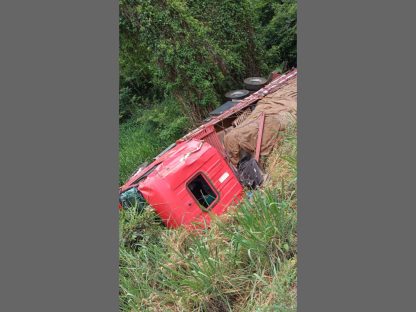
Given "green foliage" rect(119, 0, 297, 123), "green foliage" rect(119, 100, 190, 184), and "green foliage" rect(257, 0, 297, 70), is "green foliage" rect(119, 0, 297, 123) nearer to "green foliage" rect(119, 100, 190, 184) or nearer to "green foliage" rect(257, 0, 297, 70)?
"green foliage" rect(257, 0, 297, 70)

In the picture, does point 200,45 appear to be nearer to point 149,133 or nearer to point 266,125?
point 149,133

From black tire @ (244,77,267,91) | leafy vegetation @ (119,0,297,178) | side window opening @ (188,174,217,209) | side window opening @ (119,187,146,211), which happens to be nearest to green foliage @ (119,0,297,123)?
leafy vegetation @ (119,0,297,178)

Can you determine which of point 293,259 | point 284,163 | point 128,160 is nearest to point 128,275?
point 293,259

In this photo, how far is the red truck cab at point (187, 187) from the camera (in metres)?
5.20

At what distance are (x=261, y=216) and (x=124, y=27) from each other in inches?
235

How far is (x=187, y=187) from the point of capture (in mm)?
5363

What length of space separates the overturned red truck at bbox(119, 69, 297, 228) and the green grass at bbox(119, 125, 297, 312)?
969mm

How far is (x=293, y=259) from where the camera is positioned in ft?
10.2

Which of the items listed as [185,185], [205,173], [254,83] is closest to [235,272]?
[185,185]

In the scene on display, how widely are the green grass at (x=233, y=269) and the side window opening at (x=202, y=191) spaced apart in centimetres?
136

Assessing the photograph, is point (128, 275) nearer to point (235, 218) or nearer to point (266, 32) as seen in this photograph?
point (235, 218)

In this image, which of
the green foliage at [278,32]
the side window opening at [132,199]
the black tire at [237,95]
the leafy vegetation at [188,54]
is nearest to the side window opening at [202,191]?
the side window opening at [132,199]

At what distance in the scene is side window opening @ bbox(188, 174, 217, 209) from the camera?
217 inches

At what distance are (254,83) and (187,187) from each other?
413 cm
